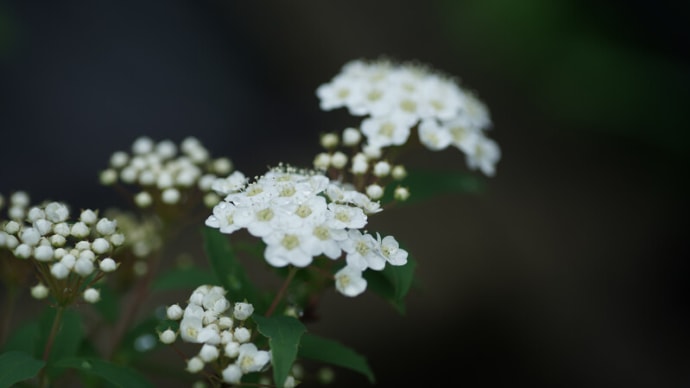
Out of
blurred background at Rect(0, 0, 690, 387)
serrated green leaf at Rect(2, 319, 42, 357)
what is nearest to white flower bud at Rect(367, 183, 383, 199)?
serrated green leaf at Rect(2, 319, 42, 357)

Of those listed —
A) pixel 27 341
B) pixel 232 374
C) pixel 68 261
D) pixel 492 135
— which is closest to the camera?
pixel 232 374

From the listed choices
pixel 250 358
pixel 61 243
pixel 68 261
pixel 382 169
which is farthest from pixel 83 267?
pixel 382 169

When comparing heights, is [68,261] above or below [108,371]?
above

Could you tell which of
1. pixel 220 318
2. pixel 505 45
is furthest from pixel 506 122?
pixel 220 318

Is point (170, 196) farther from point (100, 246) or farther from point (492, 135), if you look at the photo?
point (492, 135)

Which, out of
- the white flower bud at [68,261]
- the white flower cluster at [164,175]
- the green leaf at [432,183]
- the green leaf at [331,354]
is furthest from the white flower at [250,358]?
the green leaf at [432,183]

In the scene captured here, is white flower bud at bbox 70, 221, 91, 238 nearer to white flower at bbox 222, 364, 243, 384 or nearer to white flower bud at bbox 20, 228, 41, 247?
white flower bud at bbox 20, 228, 41, 247

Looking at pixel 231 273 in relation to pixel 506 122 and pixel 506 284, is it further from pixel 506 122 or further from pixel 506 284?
pixel 506 122
